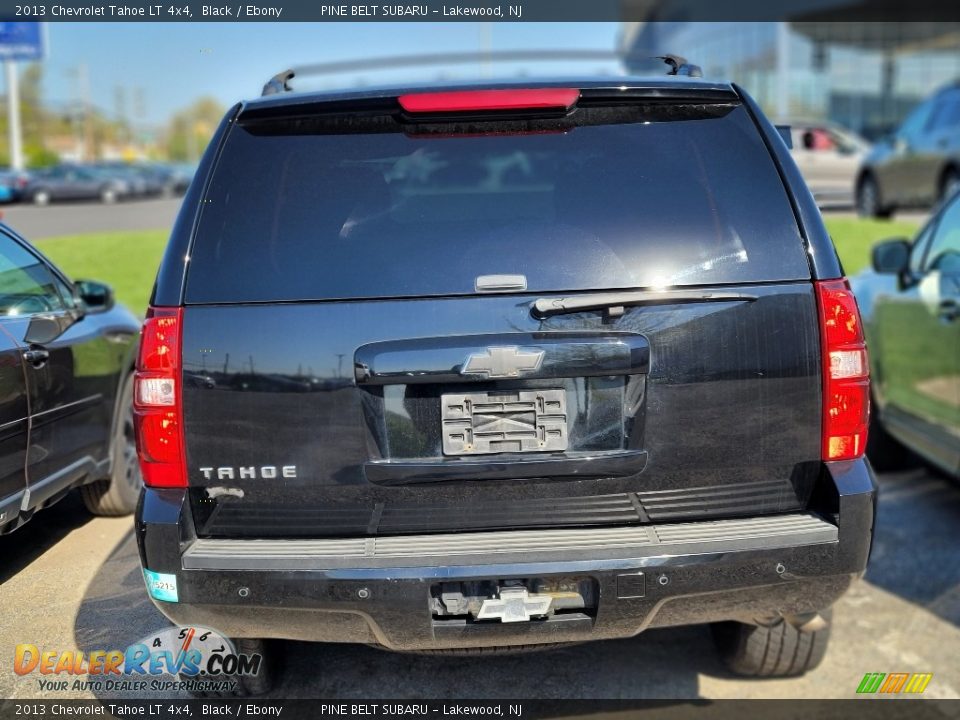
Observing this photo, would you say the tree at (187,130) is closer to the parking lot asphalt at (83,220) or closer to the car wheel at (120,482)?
the parking lot asphalt at (83,220)

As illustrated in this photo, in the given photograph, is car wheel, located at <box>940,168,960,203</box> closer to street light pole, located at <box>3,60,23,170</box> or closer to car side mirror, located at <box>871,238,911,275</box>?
car side mirror, located at <box>871,238,911,275</box>

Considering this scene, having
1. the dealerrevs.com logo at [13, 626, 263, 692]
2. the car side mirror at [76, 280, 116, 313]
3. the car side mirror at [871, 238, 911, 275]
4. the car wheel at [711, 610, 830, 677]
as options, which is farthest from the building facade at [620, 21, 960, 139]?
the dealerrevs.com logo at [13, 626, 263, 692]

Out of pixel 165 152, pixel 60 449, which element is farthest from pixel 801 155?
pixel 165 152

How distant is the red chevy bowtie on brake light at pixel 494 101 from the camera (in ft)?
9.45

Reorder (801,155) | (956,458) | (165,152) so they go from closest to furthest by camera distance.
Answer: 1. (956,458)
2. (801,155)
3. (165,152)

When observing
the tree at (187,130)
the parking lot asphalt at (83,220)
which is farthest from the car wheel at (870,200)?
the tree at (187,130)

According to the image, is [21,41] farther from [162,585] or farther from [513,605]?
[513,605]

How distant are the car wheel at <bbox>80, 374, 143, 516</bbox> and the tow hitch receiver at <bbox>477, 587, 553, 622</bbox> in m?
2.81

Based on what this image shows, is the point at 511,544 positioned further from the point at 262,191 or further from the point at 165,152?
the point at 165,152

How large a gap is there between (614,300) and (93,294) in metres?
3.31

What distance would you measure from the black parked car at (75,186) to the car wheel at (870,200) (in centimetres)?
3109

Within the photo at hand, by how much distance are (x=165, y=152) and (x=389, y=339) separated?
137452 mm

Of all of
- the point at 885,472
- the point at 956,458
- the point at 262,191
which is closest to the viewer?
the point at 262,191

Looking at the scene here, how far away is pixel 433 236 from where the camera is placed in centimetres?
279
